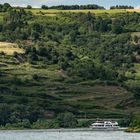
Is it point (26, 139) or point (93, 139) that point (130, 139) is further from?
point (26, 139)

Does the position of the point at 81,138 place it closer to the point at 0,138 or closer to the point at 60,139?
the point at 60,139

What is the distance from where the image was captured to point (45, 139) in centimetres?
17288

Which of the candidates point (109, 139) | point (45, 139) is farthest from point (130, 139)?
point (45, 139)

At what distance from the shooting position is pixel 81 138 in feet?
572

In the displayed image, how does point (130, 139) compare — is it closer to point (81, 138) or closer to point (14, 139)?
point (81, 138)

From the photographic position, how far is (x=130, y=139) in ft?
557

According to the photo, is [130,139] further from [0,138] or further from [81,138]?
[0,138]

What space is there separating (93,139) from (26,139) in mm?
12525

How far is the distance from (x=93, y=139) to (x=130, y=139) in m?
7.05

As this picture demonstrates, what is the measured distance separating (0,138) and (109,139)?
72.8ft

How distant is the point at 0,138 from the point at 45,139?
10415 mm

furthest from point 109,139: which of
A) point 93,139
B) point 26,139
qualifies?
point 26,139

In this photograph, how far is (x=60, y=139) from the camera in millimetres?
173125

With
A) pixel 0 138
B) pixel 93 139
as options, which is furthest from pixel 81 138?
pixel 0 138
